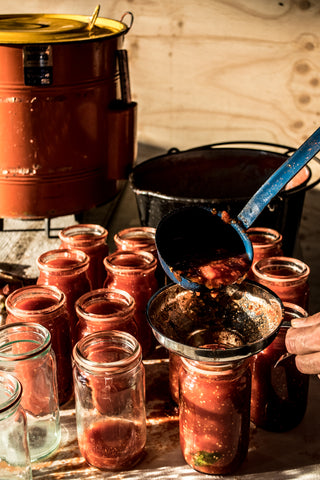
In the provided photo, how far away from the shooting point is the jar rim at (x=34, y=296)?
4.17 feet

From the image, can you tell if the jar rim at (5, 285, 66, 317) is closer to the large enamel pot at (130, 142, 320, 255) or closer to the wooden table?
the wooden table

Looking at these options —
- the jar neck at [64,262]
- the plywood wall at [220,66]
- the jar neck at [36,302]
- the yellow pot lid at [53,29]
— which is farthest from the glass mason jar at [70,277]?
the plywood wall at [220,66]

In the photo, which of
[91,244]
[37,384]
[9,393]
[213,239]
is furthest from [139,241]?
[9,393]

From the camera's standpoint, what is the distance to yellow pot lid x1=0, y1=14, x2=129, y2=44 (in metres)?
1.80

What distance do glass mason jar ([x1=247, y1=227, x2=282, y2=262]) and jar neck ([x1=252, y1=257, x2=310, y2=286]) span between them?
0.11 metres

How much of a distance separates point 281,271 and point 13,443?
0.76m

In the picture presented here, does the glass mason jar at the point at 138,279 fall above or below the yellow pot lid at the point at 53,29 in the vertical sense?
below

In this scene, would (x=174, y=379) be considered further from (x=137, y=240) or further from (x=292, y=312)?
(x=137, y=240)

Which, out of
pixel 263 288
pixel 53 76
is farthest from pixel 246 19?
pixel 263 288

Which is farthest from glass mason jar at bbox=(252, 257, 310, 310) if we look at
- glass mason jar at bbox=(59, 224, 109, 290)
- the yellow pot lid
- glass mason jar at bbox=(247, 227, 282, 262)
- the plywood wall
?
the plywood wall

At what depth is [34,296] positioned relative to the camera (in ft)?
4.48

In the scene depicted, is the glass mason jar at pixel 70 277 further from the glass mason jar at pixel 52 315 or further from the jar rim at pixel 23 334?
the jar rim at pixel 23 334

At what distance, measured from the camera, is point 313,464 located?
1176mm

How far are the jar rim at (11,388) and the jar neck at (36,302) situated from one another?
199 mm
